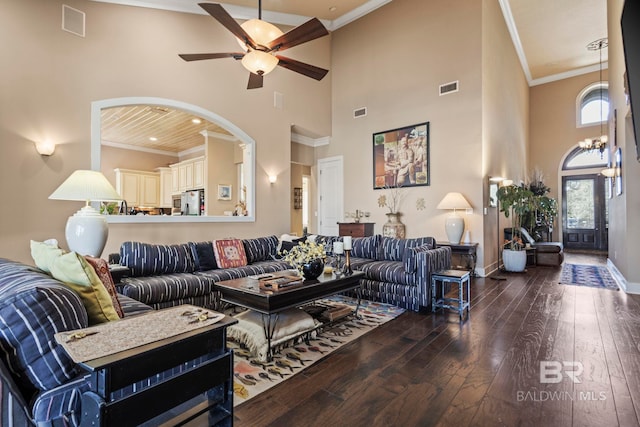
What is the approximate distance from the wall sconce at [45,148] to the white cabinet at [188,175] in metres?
3.90

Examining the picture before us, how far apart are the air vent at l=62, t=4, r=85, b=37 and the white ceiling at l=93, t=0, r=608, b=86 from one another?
918 millimetres

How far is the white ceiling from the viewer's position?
5.73 m

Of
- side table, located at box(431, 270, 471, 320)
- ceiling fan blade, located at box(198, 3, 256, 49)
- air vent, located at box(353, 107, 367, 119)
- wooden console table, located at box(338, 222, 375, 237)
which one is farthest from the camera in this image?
air vent, located at box(353, 107, 367, 119)

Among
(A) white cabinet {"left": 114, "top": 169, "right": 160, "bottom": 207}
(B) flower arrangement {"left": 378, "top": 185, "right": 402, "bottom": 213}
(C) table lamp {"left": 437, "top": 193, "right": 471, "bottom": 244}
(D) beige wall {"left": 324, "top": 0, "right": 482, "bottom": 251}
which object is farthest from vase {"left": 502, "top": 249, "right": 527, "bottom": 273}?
(A) white cabinet {"left": 114, "top": 169, "right": 160, "bottom": 207}

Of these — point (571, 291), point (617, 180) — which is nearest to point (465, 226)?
point (571, 291)

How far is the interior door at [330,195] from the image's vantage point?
786cm

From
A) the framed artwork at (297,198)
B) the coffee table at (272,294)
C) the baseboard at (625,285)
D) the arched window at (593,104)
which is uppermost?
the arched window at (593,104)

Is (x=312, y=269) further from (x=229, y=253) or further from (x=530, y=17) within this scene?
(x=530, y=17)

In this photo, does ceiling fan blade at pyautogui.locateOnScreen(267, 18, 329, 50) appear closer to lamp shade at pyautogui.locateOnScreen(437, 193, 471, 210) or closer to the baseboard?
lamp shade at pyautogui.locateOnScreen(437, 193, 471, 210)

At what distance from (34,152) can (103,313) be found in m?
3.67

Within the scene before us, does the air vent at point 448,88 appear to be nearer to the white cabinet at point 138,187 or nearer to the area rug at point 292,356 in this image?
the area rug at point 292,356

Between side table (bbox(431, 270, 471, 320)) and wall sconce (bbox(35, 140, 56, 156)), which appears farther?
wall sconce (bbox(35, 140, 56, 156))

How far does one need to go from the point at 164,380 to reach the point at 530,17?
9.51 metres

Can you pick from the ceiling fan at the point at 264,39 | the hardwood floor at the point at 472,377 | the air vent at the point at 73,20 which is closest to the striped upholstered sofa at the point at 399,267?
the hardwood floor at the point at 472,377
